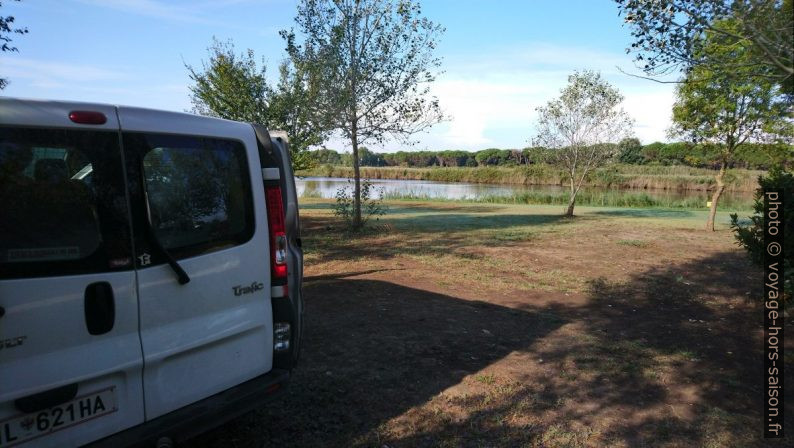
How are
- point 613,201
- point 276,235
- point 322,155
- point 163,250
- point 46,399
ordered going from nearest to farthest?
point 46,399 → point 163,250 → point 276,235 → point 322,155 → point 613,201

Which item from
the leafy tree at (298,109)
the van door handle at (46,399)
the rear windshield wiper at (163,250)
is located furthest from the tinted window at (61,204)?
the leafy tree at (298,109)

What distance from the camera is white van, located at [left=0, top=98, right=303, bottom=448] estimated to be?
6.76 ft

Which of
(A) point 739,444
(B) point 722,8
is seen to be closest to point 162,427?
(A) point 739,444

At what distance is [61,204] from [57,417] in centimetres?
96

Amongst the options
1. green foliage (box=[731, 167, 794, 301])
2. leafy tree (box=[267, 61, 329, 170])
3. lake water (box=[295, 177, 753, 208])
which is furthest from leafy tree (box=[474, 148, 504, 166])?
green foliage (box=[731, 167, 794, 301])

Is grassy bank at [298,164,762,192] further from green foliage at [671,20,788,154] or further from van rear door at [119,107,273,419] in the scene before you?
van rear door at [119,107,273,419]

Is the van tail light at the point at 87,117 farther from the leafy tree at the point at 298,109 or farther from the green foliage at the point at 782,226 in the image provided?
the leafy tree at the point at 298,109

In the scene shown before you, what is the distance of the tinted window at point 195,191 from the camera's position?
8.20ft

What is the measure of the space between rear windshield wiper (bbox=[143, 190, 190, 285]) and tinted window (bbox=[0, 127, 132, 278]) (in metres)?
0.11

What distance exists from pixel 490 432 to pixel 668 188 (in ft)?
156

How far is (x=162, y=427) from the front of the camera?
8.05ft

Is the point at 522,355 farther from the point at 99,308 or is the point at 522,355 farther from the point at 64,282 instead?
the point at 64,282

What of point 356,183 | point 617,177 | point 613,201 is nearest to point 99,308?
point 356,183

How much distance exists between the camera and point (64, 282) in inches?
84.5
